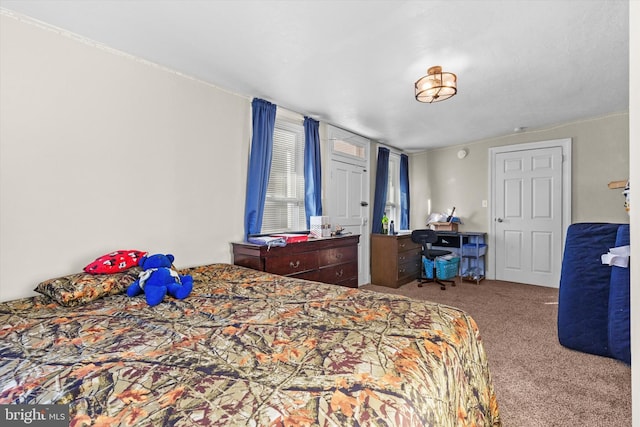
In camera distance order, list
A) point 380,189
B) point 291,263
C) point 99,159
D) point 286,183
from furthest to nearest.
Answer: point 380,189 < point 286,183 < point 291,263 < point 99,159

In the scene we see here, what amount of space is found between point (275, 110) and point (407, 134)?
7.68 ft

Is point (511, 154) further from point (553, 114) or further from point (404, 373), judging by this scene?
point (404, 373)

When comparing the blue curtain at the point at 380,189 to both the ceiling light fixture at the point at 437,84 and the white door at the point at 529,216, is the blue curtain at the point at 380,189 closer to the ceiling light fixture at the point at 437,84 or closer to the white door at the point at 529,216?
the white door at the point at 529,216

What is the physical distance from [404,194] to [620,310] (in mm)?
3840

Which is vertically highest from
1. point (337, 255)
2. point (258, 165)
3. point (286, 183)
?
point (258, 165)

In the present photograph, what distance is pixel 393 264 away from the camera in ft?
14.7

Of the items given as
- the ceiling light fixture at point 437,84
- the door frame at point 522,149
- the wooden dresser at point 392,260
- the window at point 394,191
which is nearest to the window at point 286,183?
the wooden dresser at point 392,260

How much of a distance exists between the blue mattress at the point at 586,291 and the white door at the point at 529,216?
8.07ft

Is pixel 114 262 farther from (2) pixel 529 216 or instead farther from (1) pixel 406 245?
(2) pixel 529 216

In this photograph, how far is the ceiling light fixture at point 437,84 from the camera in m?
2.51

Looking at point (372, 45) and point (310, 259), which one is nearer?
point (372, 45)

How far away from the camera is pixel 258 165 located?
3100mm

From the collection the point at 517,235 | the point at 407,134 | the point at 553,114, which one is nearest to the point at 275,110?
the point at 407,134

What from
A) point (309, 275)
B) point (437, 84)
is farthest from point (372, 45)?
point (309, 275)
